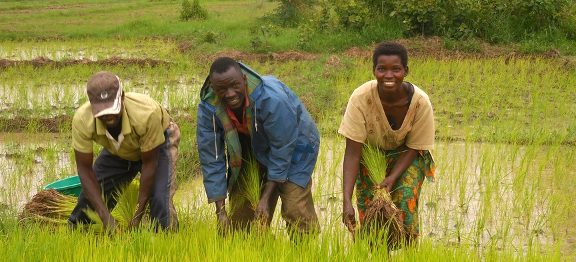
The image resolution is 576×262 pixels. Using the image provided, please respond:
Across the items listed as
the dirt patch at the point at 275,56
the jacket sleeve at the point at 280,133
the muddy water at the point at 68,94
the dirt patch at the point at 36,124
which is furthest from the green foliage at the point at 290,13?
the jacket sleeve at the point at 280,133

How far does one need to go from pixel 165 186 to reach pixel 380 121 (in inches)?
47.3

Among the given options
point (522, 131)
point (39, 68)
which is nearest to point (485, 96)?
point (522, 131)

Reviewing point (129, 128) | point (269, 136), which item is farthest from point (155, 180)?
point (269, 136)

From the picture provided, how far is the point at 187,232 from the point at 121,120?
650 millimetres

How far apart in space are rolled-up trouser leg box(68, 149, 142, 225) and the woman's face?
148cm

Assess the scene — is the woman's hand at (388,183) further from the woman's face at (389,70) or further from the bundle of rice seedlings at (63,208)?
the bundle of rice seedlings at (63,208)

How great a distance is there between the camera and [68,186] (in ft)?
14.5

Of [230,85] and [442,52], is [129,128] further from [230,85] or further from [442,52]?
[442,52]

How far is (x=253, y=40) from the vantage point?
41.1 feet

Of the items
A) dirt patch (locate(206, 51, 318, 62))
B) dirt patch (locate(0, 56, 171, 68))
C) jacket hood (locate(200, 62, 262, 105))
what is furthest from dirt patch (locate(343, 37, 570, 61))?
jacket hood (locate(200, 62, 262, 105))

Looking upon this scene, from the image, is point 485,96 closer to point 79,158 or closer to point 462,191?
point 462,191

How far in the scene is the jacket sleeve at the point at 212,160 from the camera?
3475 mm

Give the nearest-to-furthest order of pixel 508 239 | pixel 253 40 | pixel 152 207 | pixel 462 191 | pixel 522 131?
pixel 152 207, pixel 508 239, pixel 462 191, pixel 522 131, pixel 253 40

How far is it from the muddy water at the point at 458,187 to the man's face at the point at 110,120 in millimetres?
925
